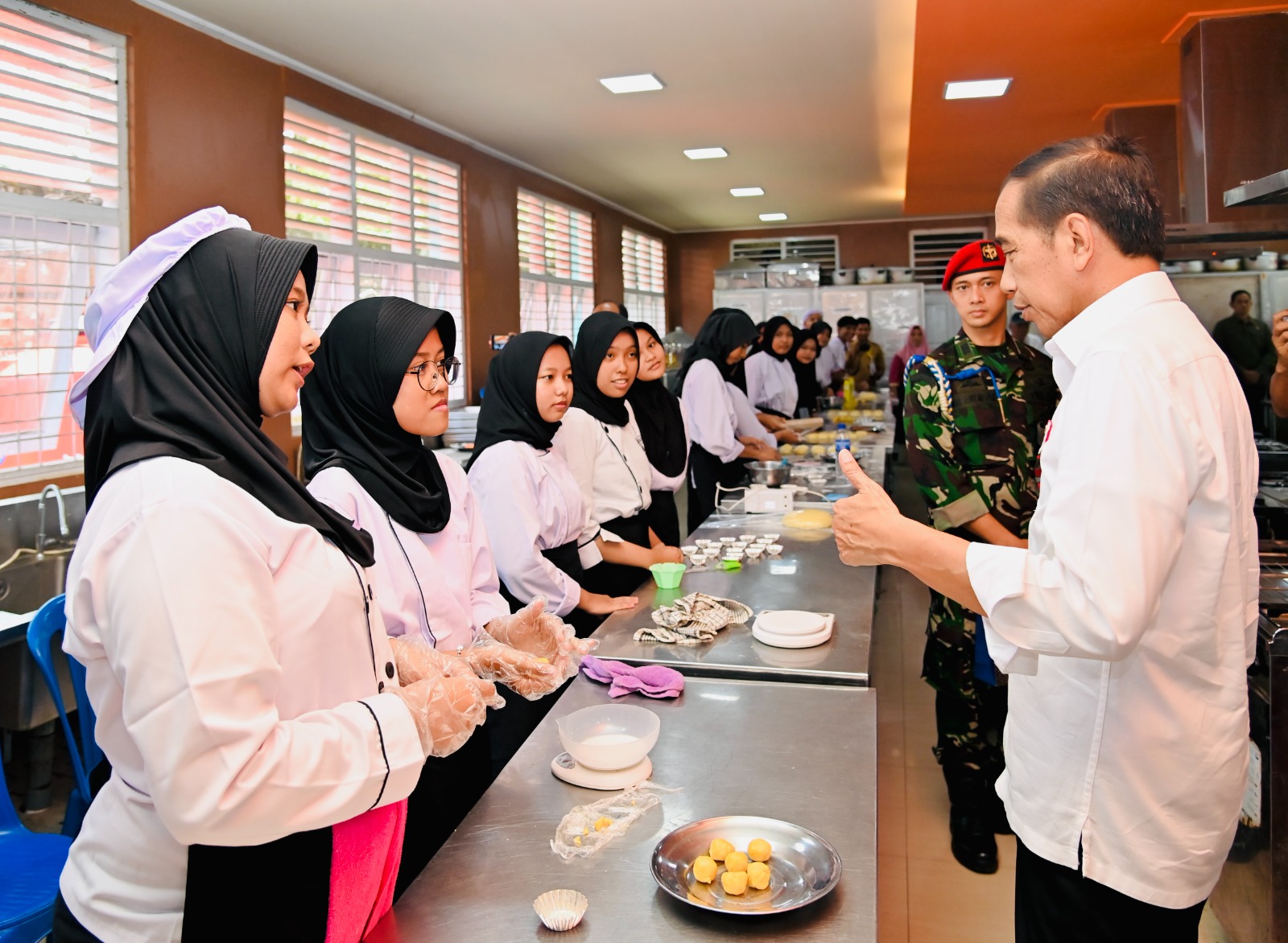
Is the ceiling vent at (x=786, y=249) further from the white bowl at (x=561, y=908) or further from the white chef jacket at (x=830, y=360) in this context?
the white bowl at (x=561, y=908)

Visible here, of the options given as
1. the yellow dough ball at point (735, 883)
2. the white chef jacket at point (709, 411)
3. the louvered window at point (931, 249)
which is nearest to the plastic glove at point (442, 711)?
the yellow dough ball at point (735, 883)

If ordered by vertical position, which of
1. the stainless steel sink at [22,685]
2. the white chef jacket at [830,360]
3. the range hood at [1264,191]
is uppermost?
the white chef jacket at [830,360]

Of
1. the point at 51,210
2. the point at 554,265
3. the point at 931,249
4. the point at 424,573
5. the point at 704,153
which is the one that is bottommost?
the point at 424,573

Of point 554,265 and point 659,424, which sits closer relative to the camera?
point 659,424

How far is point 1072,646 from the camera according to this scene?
1188mm

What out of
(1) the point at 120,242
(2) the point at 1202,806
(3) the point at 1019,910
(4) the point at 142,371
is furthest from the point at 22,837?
(1) the point at 120,242

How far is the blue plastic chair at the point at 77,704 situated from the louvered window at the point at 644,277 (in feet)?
32.8

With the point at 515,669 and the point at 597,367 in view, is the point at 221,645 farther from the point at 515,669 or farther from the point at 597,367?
the point at 597,367

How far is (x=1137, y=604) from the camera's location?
3.71 ft

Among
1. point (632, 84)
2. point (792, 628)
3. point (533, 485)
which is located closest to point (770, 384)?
point (632, 84)

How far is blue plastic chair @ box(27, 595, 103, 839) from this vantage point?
7.06ft

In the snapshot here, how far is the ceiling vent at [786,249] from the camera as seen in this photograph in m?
14.1

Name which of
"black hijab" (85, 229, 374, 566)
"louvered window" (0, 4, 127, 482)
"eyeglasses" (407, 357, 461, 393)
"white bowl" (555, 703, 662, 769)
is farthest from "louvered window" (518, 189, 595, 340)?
"black hijab" (85, 229, 374, 566)

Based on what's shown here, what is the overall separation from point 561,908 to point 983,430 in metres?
1.98
